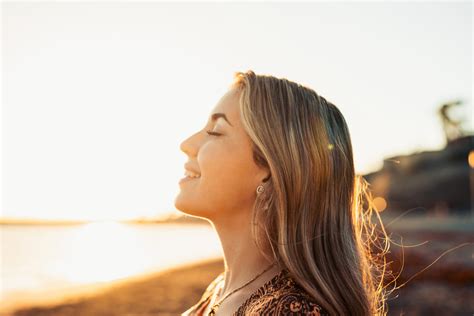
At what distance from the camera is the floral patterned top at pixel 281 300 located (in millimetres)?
1933

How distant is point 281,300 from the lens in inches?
77.8

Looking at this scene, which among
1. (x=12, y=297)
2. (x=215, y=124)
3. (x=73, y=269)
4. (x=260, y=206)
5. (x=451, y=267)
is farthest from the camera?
(x=73, y=269)

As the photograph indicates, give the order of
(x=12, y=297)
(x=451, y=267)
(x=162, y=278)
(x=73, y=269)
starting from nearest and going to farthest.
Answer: (x=451, y=267), (x=12, y=297), (x=162, y=278), (x=73, y=269)

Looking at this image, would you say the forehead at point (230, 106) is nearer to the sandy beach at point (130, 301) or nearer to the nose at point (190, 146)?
the nose at point (190, 146)

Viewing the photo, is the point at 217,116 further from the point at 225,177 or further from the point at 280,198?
the point at 280,198

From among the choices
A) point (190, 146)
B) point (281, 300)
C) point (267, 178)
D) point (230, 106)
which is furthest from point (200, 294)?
point (281, 300)

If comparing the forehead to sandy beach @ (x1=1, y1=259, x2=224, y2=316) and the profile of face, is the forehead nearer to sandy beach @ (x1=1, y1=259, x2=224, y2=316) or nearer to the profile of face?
the profile of face

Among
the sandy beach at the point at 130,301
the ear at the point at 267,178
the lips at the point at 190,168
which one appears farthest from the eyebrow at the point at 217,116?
the sandy beach at the point at 130,301

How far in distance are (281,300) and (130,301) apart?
18.6m

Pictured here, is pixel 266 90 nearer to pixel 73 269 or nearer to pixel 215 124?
pixel 215 124

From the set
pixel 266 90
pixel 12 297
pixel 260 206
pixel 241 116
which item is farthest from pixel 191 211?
pixel 12 297

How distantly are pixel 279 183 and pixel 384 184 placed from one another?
66.3 m

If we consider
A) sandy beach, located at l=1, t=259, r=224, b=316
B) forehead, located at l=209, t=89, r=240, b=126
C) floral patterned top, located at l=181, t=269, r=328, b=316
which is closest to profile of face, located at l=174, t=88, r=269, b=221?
forehead, located at l=209, t=89, r=240, b=126

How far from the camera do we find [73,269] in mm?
41000
